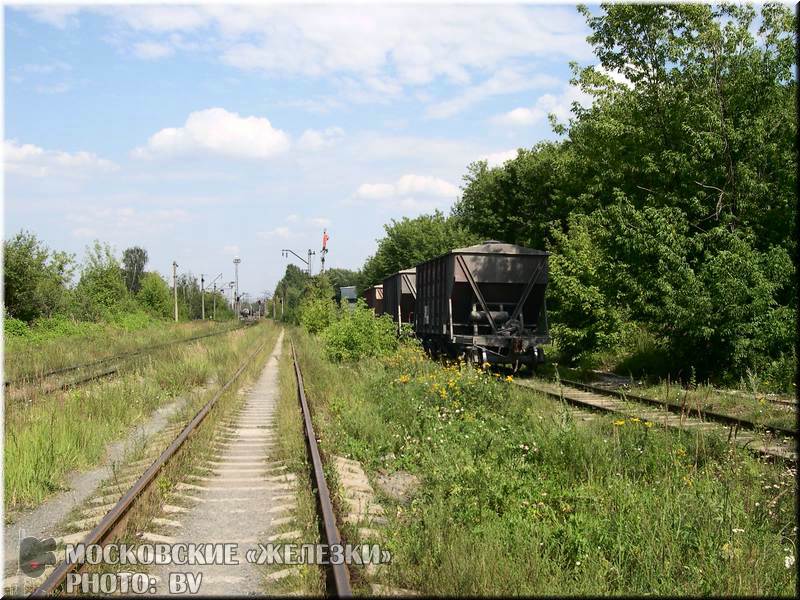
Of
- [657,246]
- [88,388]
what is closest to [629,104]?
[657,246]

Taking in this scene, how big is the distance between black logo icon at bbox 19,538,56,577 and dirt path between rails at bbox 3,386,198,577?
0.05 metres

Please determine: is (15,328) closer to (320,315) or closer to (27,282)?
(27,282)

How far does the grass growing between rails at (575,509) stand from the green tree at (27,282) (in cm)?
3243

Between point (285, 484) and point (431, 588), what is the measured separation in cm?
318

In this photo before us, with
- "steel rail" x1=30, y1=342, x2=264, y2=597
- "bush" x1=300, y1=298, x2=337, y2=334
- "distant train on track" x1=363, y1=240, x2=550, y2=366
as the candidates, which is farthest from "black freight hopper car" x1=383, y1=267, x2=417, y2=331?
"steel rail" x1=30, y1=342, x2=264, y2=597

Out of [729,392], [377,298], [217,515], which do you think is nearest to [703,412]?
[729,392]

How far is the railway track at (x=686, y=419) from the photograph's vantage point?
8109mm

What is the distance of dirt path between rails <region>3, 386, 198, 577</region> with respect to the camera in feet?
17.9

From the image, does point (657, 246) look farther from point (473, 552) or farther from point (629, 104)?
point (473, 552)

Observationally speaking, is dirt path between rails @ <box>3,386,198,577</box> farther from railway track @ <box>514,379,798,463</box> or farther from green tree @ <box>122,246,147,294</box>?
green tree @ <box>122,246,147,294</box>

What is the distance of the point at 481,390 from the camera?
10.8 metres

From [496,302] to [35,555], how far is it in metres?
15.1

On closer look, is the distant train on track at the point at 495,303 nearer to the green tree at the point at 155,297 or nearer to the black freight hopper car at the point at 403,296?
the black freight hopper car at the point at 403,296

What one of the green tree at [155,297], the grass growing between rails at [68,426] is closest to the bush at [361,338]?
the grass growing between rails at [68,426]
